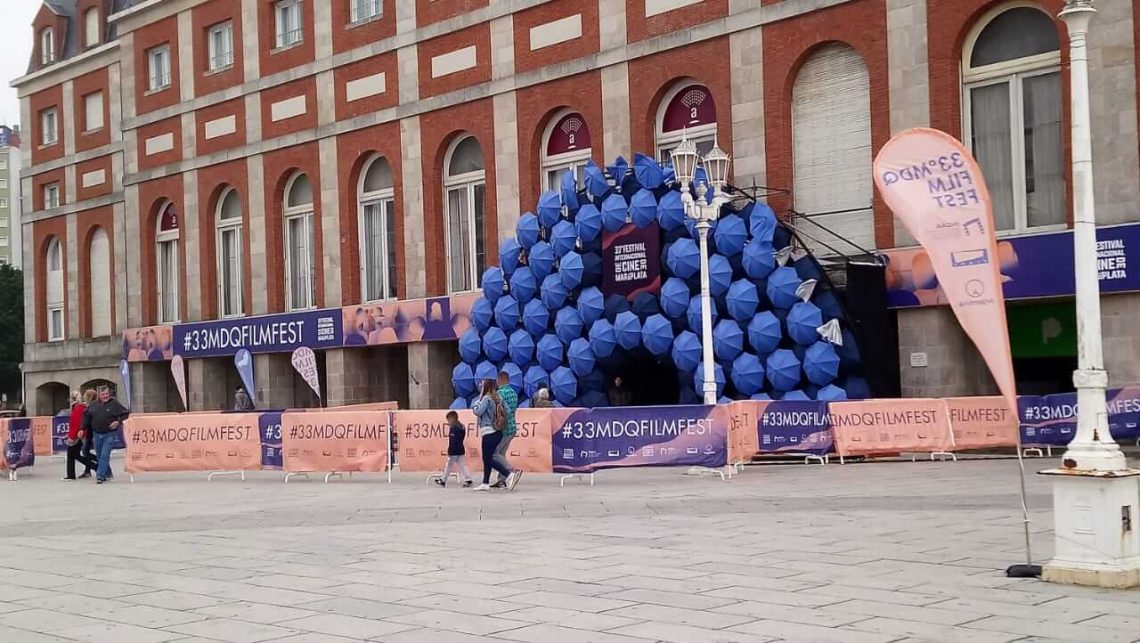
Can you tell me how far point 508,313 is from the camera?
28.5 m

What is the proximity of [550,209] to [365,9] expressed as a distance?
43.7ft

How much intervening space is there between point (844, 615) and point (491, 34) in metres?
27.7

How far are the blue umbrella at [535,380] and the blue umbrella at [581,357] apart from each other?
3.10 feet

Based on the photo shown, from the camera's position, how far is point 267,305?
1622 inches

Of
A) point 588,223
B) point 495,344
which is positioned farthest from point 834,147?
point 495,344

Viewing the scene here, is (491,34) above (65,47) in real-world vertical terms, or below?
below

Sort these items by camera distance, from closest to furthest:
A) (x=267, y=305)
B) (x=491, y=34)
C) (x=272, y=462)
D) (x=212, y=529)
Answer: (x=212, y=529)
(x=272, y=462)
(x=491, y=34)
(x=267, y=305)

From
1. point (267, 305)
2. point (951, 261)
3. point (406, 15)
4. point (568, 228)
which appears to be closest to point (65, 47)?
point (267, 305)

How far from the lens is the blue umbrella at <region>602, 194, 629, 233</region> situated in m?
26.9

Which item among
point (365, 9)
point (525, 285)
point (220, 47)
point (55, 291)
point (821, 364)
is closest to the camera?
point (821, 364)

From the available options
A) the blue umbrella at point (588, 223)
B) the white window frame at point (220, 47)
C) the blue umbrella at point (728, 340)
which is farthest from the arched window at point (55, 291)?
the blue umbrella at point (728, 340)

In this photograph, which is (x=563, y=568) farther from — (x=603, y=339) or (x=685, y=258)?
(x=603, y=339)

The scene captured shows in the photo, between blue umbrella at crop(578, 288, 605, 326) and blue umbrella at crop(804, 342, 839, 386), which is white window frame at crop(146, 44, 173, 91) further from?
blue umbrella at crop(804, 342, 839, 386)

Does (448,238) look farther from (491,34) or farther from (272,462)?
(272,462)
